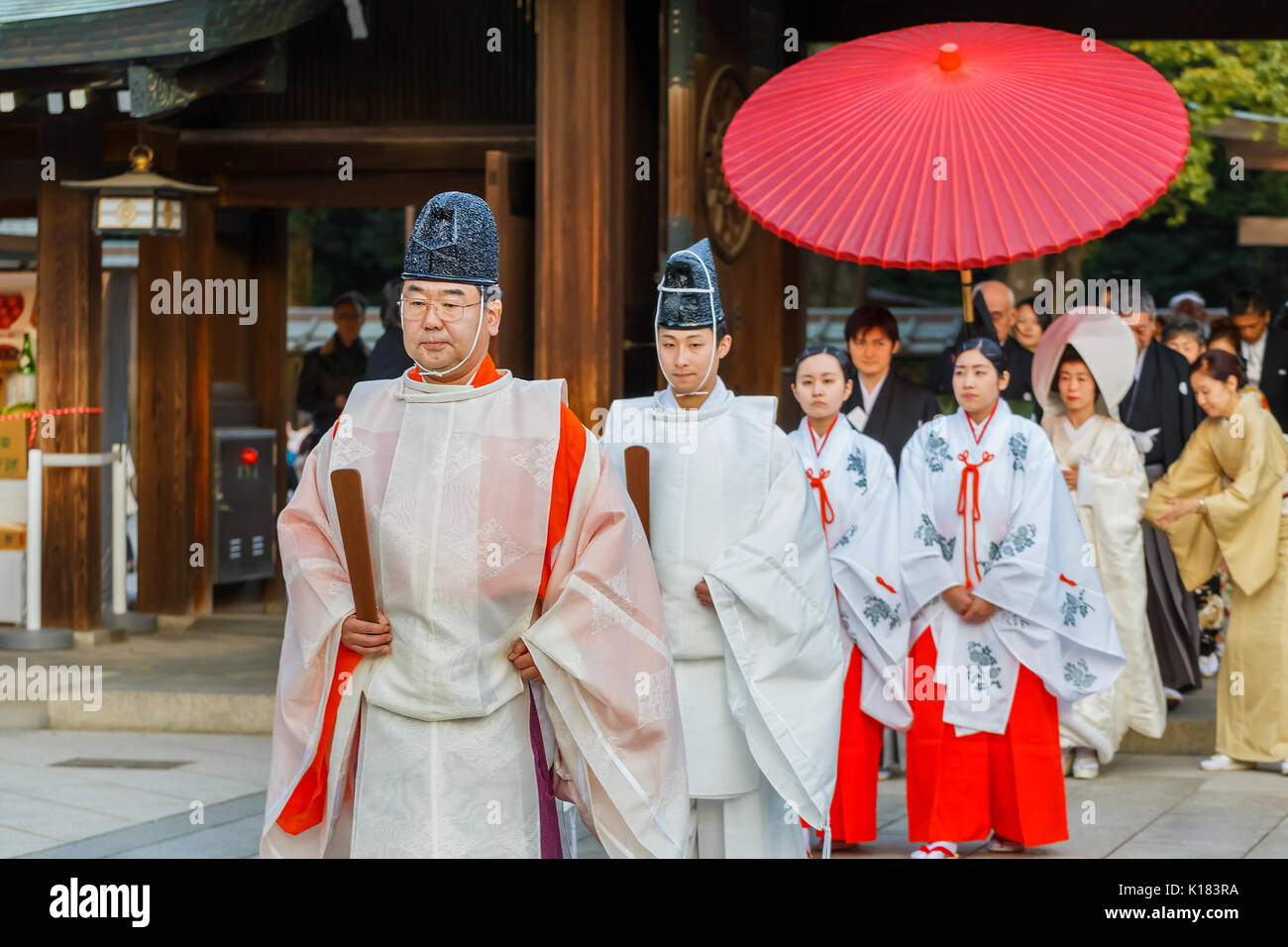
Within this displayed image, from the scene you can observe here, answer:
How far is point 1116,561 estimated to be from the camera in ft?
24.9

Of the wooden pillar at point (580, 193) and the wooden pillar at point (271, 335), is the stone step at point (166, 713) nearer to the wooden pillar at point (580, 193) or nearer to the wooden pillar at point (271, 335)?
the wooden pillar at point (580, 193)

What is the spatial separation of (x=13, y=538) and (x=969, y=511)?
5.95 m

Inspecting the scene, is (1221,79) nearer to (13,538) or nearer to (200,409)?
(200,409)

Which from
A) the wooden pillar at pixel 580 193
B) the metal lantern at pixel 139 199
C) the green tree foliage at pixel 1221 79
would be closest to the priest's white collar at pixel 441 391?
the wooden pillar at pixel 580 193

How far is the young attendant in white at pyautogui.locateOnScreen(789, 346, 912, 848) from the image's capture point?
6082 millimetres

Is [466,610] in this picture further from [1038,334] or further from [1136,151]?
[1038,334]

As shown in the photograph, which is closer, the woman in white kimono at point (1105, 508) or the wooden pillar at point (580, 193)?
the wooden pillar at point (580, 193)

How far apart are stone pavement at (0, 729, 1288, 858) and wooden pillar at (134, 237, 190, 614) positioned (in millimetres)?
2028

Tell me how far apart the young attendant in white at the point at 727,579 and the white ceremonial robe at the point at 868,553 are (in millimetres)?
1026

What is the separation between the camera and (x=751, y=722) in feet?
16.3

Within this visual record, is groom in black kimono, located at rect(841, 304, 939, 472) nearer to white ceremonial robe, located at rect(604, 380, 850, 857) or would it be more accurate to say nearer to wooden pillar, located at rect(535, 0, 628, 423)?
wooden pillar, located at rect(535, 0, 628, 423)

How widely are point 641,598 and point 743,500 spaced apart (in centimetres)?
117

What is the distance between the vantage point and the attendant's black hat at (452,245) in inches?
148

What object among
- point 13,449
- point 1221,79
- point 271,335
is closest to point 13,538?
point 13,449
